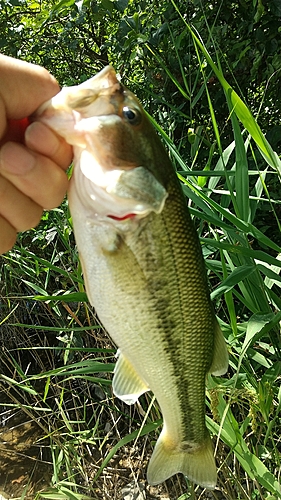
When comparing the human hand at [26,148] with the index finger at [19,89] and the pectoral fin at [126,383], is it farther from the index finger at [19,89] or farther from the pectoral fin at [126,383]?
the pectoral fin at [126,383]

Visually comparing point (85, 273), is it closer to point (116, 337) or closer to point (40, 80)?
point (116, 337)

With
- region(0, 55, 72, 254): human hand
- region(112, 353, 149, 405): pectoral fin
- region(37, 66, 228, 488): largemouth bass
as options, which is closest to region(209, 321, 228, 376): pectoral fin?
region(37, 66, 228, 488): largemouth bass

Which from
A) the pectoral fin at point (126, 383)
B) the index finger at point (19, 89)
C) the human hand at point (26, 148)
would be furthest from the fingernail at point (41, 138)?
the pectoral fin at point (126, 383)

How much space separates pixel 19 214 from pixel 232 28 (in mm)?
2374

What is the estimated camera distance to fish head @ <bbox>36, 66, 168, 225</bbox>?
971mm

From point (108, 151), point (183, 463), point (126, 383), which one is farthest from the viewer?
point (183, 463)

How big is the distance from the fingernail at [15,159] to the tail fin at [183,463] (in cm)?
81

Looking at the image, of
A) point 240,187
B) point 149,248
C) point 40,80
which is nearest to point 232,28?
point 240,187

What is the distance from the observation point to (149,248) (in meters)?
1.02

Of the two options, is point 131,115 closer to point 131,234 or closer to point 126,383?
point 131,234

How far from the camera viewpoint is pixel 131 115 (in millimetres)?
1010

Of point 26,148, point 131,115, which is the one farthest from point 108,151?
point 26,148

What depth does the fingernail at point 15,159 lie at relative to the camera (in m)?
1.04

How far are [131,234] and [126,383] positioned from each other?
0.39m
